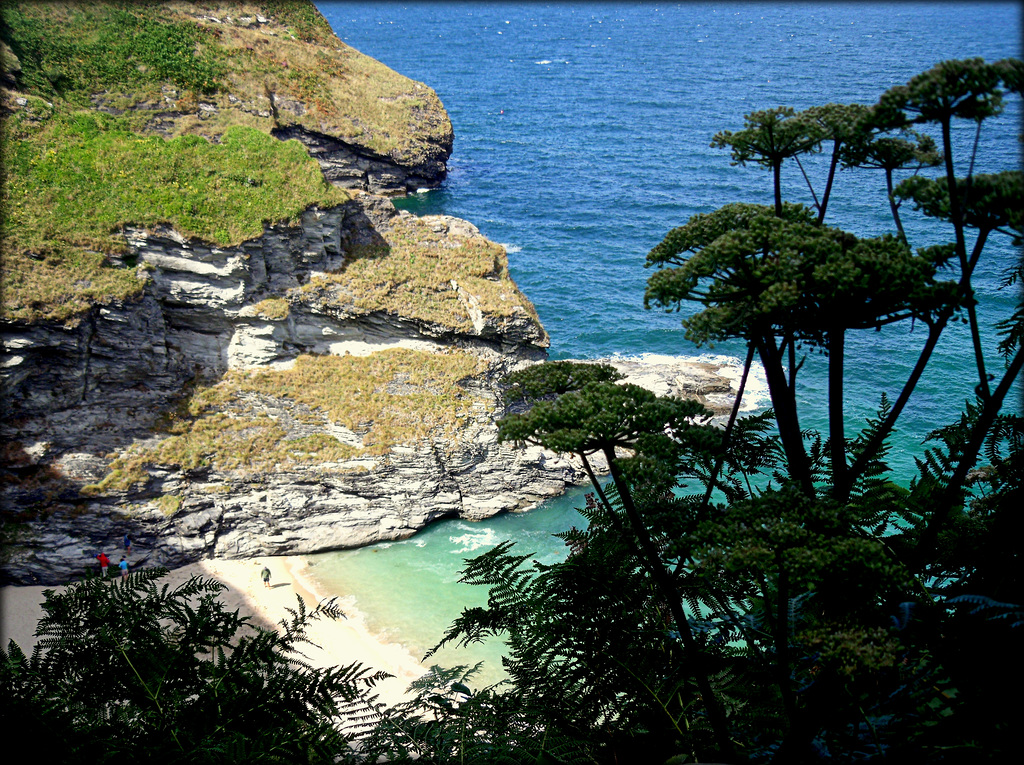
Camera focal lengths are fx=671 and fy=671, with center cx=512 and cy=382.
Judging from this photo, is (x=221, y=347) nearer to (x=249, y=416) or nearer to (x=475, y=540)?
(x=249, y=416)

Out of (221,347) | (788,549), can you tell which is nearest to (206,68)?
(221,347)

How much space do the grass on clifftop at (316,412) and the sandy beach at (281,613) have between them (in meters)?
3.28

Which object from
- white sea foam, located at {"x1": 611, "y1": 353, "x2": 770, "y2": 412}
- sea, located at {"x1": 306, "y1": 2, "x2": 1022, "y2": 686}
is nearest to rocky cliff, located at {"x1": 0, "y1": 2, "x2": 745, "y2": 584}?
sea, located at {"x1": 306, "y1": 2, "x2": 1022, "y2": 686}

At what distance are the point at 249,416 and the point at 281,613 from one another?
7.05 meters

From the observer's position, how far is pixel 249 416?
2364cm

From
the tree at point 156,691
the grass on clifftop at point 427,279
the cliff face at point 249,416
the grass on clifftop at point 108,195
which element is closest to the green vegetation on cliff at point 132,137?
the grass on clifftop at point 108,195

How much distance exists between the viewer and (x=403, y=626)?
20266 millimetres

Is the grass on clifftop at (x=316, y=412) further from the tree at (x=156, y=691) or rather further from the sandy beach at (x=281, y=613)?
the tree at (x=156, y=691)

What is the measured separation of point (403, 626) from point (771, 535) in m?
18.3

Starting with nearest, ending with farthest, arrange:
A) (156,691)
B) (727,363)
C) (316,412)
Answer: (156,691), (316,412), (727,363)

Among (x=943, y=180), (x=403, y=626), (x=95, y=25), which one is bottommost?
(x=403, y=626)

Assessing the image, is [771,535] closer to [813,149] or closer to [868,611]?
[868,611]

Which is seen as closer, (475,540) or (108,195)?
(108,195)

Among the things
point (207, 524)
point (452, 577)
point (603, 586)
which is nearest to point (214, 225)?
point (207, 524)
